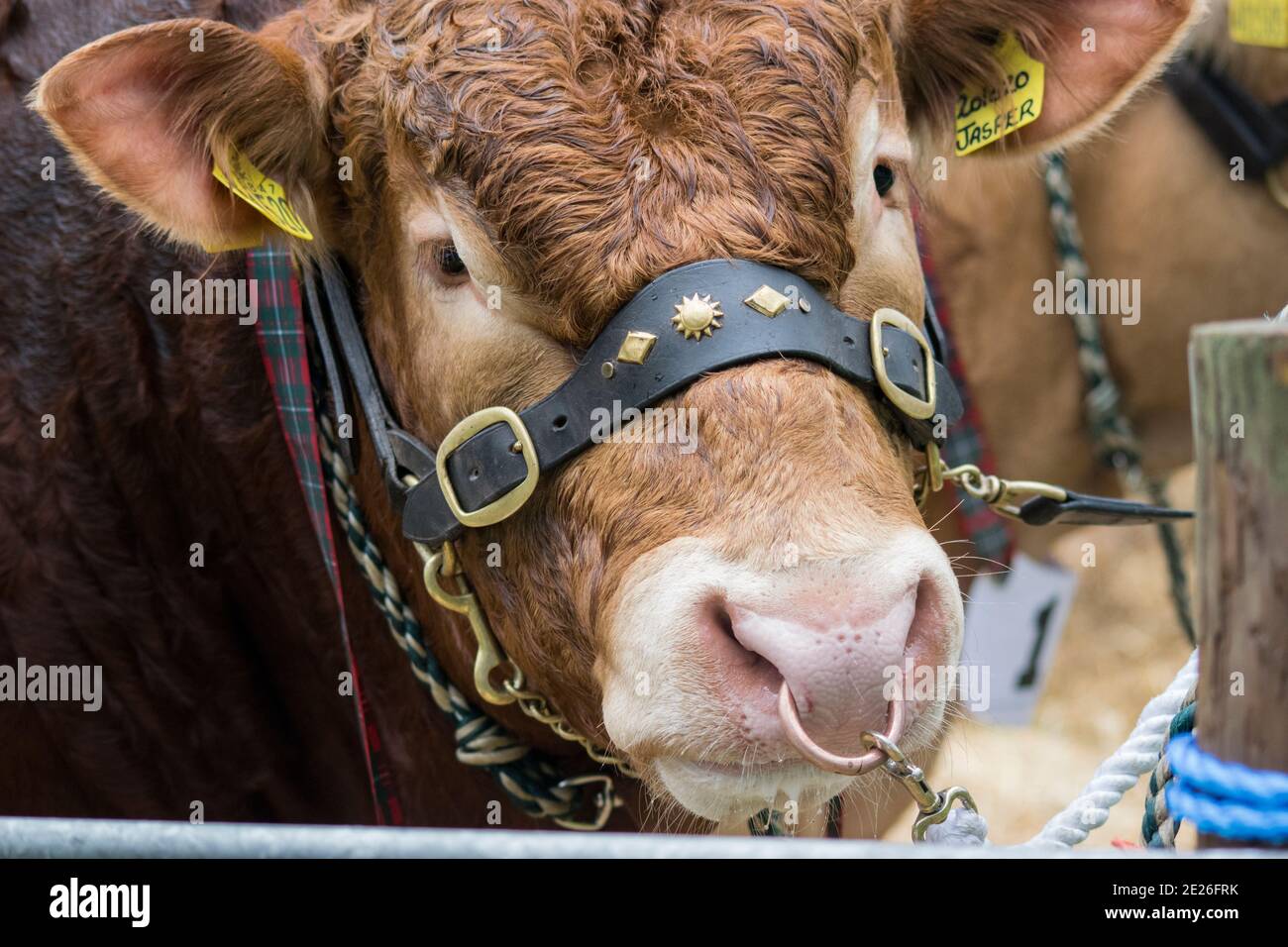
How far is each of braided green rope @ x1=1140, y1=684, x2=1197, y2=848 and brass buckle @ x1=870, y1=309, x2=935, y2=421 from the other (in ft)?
2.27

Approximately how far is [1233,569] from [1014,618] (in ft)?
11.2

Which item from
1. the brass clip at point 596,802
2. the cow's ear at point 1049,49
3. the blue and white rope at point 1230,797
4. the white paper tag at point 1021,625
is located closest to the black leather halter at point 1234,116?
the white paper tag at point 1021,625

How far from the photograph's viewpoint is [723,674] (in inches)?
74.2

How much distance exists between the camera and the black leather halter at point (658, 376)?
2061 mm

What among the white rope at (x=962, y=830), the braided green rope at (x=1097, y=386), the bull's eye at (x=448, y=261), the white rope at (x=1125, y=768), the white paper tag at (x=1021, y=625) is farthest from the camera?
the white paper tag at (x=1021, y=625)

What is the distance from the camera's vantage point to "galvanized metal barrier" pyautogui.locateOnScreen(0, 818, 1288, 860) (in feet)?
4.42

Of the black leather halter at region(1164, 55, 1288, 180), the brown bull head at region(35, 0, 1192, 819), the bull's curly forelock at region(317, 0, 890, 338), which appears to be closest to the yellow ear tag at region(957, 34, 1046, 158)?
the brown bull head at region(35, 0, 1192, 819)

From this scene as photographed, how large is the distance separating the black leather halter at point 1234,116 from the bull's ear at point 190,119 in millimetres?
3172

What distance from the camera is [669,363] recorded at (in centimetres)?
206

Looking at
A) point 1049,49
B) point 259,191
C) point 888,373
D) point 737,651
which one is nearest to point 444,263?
point 259,191

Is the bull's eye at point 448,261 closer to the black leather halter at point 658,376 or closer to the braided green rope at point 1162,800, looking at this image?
the black leather halter at point 658,376
